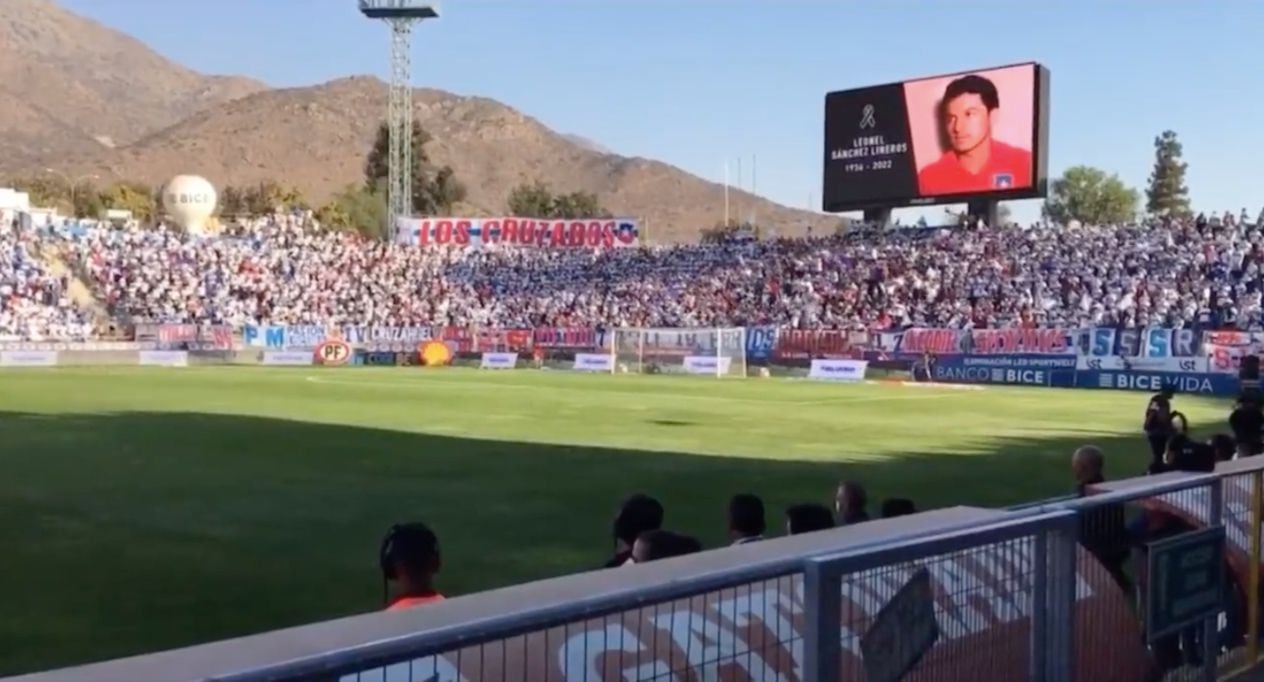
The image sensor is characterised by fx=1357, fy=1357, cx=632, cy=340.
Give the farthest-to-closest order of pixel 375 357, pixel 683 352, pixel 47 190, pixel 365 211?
pixel 47 190 → pixel 365 211 → pixel 375 357 → pixel 683 352

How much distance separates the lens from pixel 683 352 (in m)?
54.8

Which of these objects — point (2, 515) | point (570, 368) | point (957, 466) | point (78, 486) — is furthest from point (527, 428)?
point (570, 368)

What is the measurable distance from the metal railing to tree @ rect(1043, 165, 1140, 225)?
161146mm

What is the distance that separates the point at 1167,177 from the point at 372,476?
156 m

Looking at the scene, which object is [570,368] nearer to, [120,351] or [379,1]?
[120,351]

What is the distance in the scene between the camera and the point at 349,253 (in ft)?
257

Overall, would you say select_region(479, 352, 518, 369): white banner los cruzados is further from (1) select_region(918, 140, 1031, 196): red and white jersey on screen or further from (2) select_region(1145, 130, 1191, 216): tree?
(2) select_region(1145, 130, 1191, 216): tree

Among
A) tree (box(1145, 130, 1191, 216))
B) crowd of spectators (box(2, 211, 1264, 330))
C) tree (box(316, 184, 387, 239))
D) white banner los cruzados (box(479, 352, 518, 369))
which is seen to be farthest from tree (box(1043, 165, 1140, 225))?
white banner los cruzados (box(479, 352, 518, 369))

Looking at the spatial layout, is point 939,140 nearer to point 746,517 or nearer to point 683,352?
point 683,352

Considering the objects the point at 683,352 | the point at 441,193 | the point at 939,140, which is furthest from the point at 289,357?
the point at 441,193

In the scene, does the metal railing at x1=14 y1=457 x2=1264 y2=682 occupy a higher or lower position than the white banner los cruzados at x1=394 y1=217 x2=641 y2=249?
lower

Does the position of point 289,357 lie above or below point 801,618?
below

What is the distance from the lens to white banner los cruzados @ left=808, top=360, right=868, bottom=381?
4997cm

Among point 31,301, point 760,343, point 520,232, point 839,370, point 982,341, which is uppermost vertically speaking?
point 520,232
